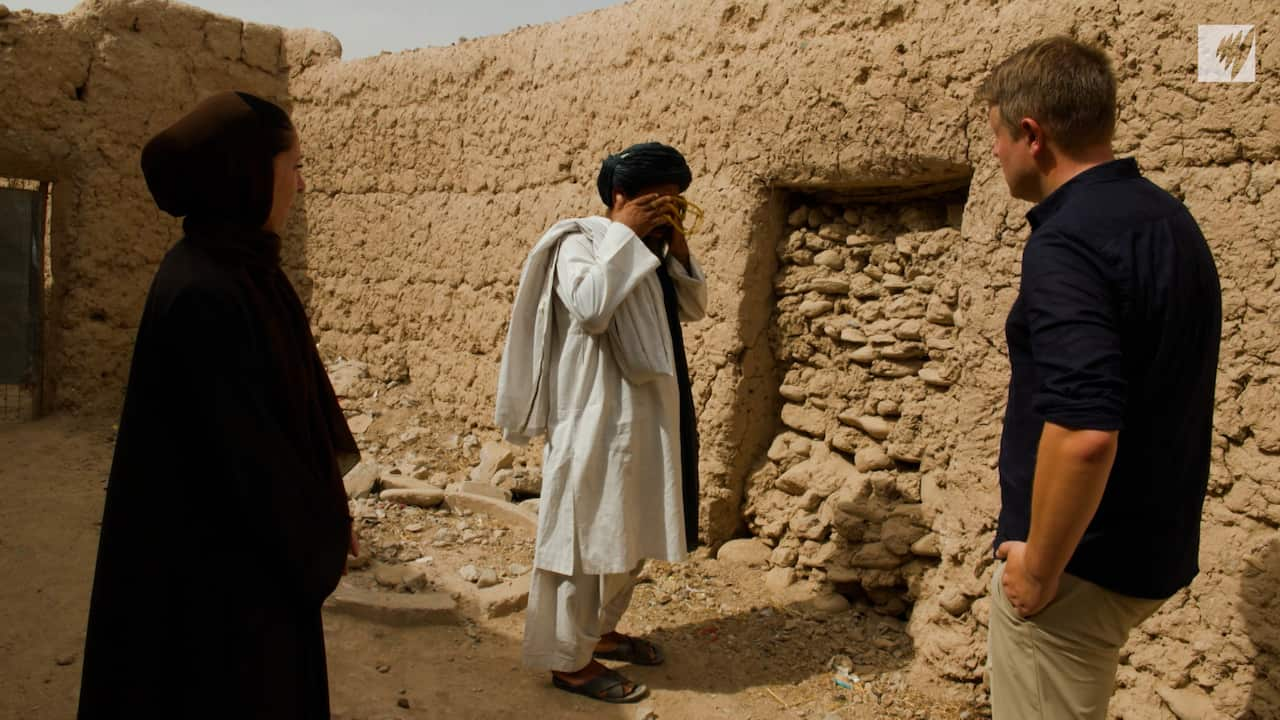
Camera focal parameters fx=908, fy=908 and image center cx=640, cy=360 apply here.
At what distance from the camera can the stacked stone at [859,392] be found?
3652 millimetres

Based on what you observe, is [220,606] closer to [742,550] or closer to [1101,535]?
[1101,535]

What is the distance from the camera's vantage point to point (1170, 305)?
1487 millimetres

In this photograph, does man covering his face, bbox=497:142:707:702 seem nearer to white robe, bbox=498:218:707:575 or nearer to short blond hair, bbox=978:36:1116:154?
white robe, bbox=498:218:707:575

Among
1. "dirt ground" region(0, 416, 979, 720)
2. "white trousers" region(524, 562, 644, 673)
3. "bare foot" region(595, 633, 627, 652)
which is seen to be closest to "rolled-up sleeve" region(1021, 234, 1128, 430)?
"white trousers" region(524, 562, 644, 673)

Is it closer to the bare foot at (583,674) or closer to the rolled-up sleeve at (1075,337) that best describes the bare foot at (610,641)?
the bare foot at (583,674)

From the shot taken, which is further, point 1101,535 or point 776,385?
point 776,385

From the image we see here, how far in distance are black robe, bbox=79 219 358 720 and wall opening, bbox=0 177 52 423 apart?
5233mm

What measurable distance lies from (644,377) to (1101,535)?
5.29 feet

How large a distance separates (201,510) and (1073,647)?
1.57m

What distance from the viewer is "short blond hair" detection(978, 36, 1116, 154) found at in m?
1.58

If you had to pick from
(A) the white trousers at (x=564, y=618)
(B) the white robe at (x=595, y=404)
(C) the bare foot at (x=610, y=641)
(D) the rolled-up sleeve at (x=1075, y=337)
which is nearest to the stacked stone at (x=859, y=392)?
(C) the bare foot at (x=610, y=641)

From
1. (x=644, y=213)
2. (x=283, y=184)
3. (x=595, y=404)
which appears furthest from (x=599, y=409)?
(x=283, y=184)

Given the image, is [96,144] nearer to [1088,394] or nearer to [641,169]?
[641,169]

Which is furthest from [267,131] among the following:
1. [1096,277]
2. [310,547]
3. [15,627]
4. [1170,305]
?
[15,627]
